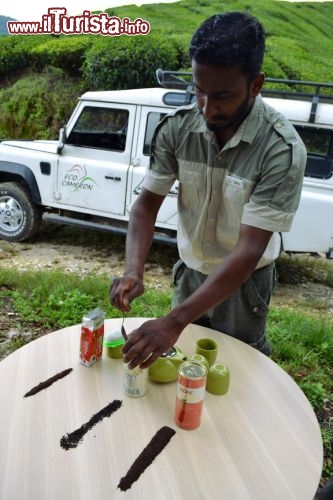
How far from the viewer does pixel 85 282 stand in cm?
385

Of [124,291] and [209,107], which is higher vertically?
[209,107]

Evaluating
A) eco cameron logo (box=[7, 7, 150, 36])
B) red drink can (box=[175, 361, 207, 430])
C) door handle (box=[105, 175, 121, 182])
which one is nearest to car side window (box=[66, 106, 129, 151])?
door handle (box=[105, 175, 121, 182])

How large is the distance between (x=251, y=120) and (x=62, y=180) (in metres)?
3.72

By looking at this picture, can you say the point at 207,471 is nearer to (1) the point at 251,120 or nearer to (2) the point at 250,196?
(2) the point at 250,196

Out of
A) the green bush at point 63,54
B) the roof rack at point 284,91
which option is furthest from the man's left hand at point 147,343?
the green bush at point 63,54

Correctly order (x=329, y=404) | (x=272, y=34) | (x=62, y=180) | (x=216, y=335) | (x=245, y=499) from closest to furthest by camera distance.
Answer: (x=245, y=499) → (x=216, y=335) → (x=329, y=404) → (x=62, y=180) → (x=272, y=34)

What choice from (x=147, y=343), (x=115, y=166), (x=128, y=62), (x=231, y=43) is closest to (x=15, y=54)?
(x=128, y=62)

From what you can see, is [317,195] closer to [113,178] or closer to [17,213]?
[113,178]

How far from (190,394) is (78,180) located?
12.8ft

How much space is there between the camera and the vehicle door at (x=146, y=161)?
4.46 metres

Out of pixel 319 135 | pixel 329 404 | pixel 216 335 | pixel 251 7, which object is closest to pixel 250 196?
pixel 216 335

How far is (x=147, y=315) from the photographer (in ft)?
11.2

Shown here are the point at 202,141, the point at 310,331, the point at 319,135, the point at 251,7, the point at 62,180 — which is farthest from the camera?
the point at 251,7

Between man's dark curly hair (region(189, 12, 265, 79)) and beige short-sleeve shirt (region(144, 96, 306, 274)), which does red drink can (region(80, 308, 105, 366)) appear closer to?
Result: beige short-sleeve shirt (region(144, 96, 306, 274))
